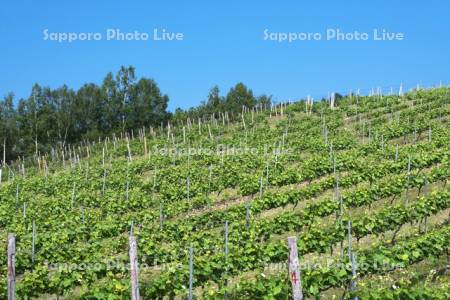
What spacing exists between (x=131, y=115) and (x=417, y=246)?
5201 centimetres

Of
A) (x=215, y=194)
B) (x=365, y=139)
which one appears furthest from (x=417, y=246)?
(x=365, y=139)

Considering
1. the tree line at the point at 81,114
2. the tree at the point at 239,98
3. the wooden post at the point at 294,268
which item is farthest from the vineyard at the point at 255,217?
the tree at the point at 239,98

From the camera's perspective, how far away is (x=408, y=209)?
17.3 m

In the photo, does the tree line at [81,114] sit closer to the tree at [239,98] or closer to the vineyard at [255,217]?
the tree at [239,98]

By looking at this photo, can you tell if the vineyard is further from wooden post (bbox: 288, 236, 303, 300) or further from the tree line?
the tree line

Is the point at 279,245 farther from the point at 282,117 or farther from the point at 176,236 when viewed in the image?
the point at 282,117

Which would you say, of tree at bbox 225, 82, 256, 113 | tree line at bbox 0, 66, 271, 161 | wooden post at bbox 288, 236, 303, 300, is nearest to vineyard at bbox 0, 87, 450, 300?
wooden post at bbox 288, 236, 303, 300

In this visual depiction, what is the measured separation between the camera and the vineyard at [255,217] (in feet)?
38.7

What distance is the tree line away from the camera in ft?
194

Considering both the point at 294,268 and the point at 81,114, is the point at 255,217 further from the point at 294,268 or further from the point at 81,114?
the point at 81,114

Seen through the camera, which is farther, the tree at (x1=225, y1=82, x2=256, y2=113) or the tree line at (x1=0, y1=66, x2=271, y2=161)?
the tree at (x1=225, y1=82, x2=256, y2=113)

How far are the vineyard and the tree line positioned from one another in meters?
17.3

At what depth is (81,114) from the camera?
208 ft

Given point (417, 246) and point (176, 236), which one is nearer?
point (417, 246)
